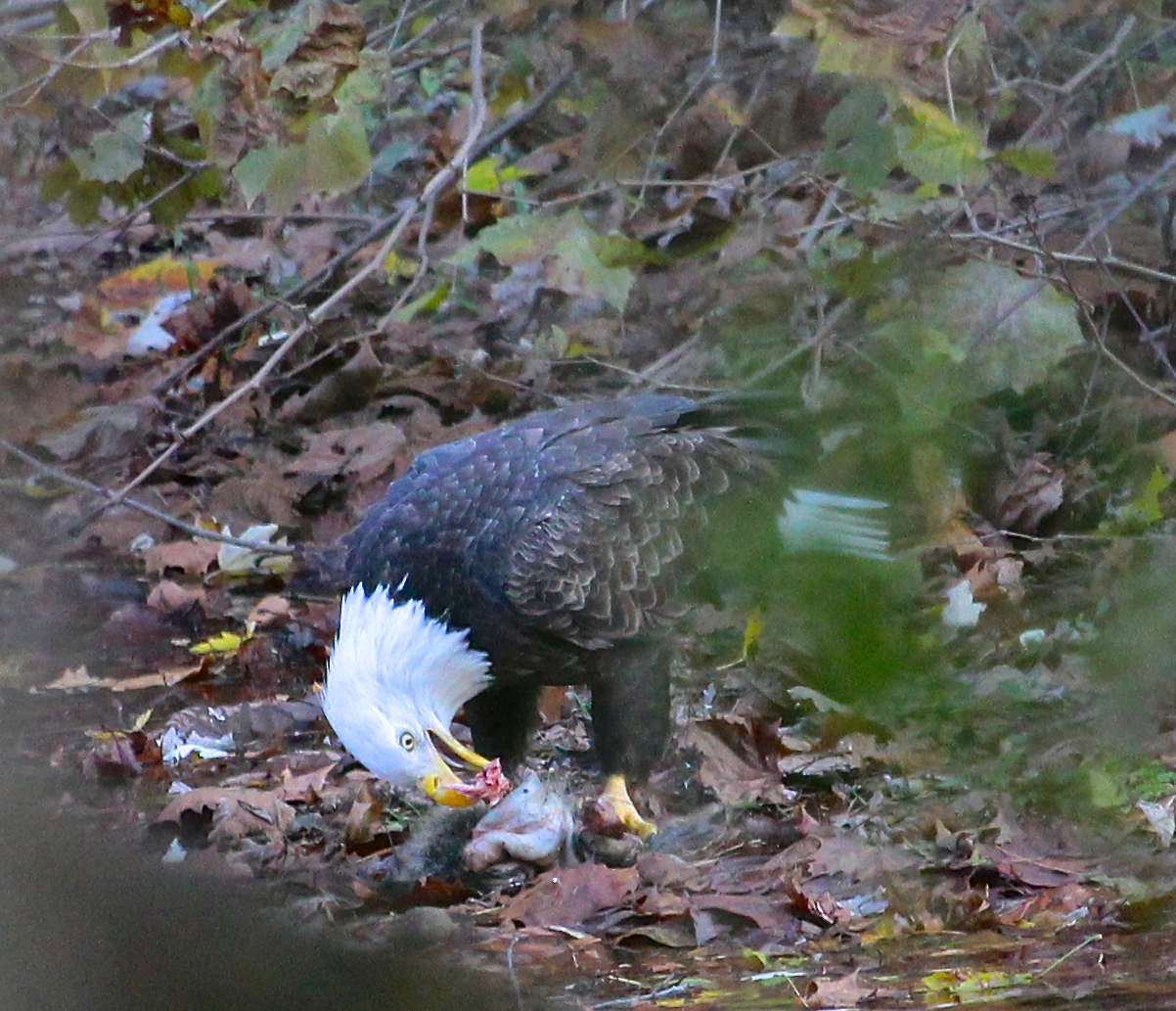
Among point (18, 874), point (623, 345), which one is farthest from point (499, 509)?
point (18, 874)

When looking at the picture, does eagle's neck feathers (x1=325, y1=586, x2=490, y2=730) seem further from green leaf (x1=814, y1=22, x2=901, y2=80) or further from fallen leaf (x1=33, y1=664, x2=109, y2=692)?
green leaf (x1=814, y1=22, x2=901, y2=80)

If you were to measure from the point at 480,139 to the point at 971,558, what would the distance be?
3.55 metres

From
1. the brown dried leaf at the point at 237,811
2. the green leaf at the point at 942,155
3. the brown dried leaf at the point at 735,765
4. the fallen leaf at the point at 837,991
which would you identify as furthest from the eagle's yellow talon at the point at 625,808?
the green leaf at the point at 942,155

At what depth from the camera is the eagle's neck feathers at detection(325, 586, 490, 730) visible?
4629mm

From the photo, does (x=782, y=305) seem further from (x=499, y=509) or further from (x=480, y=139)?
(x=480, y=139)

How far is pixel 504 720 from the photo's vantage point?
5227mm

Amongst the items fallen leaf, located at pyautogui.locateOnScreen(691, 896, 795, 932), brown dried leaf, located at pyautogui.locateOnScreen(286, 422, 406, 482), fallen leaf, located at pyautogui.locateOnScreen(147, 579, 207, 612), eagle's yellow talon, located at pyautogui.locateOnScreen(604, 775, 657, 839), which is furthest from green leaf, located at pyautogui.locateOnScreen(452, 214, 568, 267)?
brown dried leaf, located at pyautogui.locateOnScreen(286, 422, 406, 482)

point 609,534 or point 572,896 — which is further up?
point 609,534

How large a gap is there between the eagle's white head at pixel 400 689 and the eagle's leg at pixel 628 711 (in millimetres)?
317

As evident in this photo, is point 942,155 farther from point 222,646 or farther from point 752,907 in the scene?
point 222,646

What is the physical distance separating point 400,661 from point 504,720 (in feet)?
2.14

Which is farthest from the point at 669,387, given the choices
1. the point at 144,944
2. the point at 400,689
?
the point at 144,944

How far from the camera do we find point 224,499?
7562 millimetres

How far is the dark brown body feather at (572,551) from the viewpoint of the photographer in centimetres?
473
